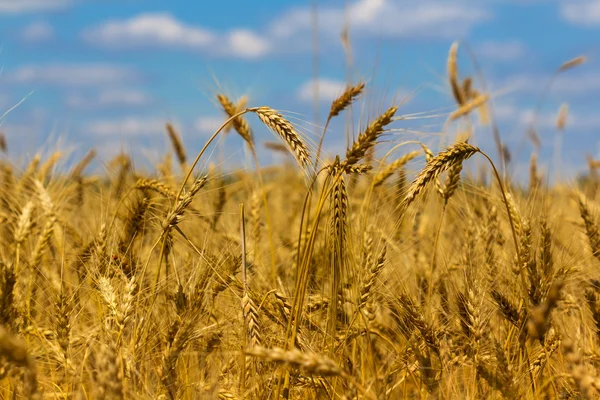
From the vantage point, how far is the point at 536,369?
94.3 inches

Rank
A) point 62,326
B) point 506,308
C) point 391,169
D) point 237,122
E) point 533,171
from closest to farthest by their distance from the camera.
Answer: point 62,326
point 506,308
point 391,169
point 237,122
point 533,171

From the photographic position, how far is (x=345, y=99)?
2.86m

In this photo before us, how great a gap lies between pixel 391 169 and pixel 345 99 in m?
0.55

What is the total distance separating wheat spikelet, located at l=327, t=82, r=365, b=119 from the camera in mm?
2850

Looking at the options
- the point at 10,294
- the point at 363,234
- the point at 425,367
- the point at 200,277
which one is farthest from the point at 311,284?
the point at 10,294

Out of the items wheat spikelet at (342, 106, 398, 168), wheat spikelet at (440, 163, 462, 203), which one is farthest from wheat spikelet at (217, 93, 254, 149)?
wheat spikelet at (342, 106, 398, 168)

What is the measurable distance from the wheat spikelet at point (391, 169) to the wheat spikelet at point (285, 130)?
987mm

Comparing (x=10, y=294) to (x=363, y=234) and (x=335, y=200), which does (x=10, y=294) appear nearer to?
(x=335, y=200)

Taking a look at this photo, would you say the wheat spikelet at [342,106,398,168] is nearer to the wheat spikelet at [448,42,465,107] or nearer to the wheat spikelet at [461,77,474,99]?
the wheat spikelet at [448,42,465,107]

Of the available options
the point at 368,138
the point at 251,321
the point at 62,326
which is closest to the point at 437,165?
the point at 368,138

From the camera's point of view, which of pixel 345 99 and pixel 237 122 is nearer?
pixel 345 99

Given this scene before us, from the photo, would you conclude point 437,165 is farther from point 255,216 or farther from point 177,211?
point 255,216

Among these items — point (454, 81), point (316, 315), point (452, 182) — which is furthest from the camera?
point (454, 81)

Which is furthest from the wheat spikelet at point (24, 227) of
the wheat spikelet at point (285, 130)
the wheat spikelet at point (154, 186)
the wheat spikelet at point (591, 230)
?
the wheat spikelet at point (591, 230)
